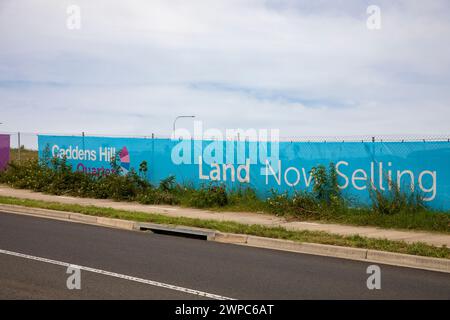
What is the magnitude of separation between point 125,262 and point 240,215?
6558 mm

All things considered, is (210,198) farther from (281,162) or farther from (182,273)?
(182,273)

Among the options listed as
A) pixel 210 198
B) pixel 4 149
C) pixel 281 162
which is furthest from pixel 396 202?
pixel 4 149

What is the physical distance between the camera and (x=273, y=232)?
11.8 m

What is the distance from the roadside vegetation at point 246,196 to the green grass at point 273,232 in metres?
2.37

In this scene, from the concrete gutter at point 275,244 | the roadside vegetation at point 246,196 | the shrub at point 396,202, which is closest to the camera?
the concrete gutter at point 275,244

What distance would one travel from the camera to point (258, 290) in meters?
7.41

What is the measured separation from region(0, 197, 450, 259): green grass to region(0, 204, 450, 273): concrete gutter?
25 cm

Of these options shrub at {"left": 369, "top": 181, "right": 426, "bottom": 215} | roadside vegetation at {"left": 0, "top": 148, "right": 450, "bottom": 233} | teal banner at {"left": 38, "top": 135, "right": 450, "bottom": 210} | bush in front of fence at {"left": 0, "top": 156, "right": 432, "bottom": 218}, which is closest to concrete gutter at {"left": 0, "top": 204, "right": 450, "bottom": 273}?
roadside vegetation at {"left": 0, "top": 148, "right": 450, "bottom": 233}

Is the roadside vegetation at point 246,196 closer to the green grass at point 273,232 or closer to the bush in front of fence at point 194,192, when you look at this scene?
the bush in front of fence at point 194,192

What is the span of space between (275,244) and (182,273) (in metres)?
3.24

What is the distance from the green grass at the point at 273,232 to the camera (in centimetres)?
1008

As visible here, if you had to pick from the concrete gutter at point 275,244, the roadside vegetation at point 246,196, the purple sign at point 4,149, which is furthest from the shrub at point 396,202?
the purple sign at point 4,149

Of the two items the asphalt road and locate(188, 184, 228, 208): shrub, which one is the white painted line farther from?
locate(188, 184, 228, 208): shrub
